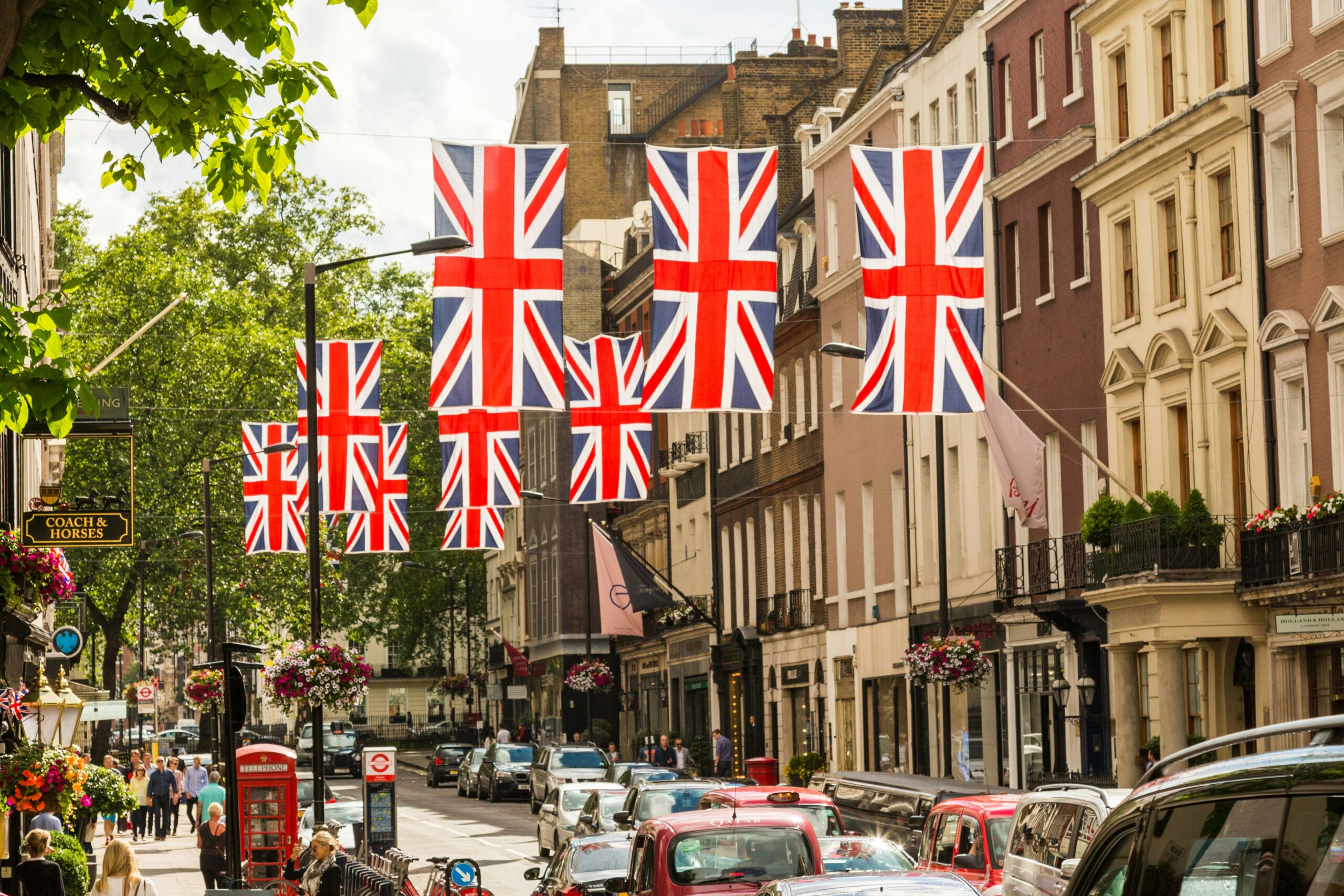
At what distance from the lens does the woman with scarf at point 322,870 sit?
18312 millimetres

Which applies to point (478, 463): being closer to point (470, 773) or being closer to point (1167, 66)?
point (1167, 66)

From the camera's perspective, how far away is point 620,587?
51.0 m

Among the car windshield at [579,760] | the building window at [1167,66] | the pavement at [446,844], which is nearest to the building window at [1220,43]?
the building window at [1167,66]

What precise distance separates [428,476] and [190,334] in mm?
26174

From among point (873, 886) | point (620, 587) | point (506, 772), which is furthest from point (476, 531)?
point (873, 886)

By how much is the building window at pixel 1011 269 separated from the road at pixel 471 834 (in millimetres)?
13727

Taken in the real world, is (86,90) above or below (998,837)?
above

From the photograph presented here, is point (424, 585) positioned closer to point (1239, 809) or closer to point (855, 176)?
point (855, 176)

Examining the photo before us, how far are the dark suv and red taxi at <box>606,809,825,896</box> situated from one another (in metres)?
8.94

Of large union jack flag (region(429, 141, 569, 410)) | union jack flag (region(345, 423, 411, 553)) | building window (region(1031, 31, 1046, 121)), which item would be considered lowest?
union jack flag (region(345, 423, 411, 553))

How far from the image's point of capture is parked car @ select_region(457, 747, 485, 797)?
200 feet

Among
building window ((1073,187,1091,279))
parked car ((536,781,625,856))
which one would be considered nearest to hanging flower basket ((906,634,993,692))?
parked car ((536,781,625,856))

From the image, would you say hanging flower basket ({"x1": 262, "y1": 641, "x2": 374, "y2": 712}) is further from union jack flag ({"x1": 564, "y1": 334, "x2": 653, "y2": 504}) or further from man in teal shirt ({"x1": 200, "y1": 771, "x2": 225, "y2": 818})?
union jack flag ({"x1": 564, "y1": 334, "x2": 653, "y2": 504})

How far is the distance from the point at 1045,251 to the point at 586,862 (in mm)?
21318
